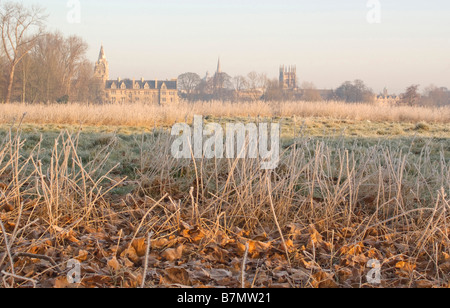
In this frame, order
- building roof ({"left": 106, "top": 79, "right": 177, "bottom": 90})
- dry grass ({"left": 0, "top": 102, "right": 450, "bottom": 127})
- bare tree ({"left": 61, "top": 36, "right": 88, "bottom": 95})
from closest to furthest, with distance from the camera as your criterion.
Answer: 1. dry grass ({"left": 0, "top": 102, "right": 450, "bottom": 127})
2. bare tree ({"left": 61, "top": 36, "right": 88, "bottom": 95})
3. building roof ({"left": 106, "top": 79, "right": 177, "bottom": 90})

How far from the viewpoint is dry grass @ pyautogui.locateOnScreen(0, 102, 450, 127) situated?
10625 mm

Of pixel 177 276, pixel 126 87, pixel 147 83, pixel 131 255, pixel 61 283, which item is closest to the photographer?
pixel 61 283

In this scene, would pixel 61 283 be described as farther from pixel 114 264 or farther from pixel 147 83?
pixel 147 83

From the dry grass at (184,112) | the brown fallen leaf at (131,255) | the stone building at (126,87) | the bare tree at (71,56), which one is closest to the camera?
the brown fallen leaf at (131,255)

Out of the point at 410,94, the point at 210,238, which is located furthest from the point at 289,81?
the point at 210,238

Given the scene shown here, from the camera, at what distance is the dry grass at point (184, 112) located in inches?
418

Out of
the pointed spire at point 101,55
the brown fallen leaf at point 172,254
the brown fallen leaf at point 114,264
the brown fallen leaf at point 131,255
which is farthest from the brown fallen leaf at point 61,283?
the pointed spire at point 101,55

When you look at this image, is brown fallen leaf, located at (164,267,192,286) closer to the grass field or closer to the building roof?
the grass field

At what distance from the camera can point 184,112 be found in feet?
38.9

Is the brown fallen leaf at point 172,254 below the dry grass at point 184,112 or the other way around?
below

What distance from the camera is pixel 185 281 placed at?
1.93 meters

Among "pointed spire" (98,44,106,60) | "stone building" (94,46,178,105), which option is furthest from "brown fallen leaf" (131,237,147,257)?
"pointed spire" (98,44,106,60)

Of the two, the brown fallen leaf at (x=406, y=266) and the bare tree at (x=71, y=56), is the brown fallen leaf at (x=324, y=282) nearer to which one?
the brown fallen leaf at (x=406, y=266)

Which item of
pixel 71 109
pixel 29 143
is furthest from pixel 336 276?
pixel 71 109
